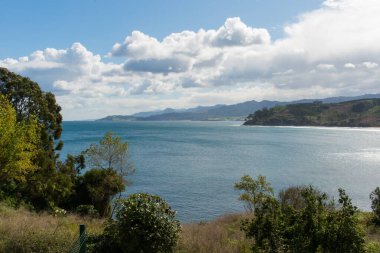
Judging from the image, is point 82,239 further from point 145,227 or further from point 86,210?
point 86,210

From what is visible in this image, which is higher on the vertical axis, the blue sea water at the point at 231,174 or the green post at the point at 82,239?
the green post at the point at 82,239

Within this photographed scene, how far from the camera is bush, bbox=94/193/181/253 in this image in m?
12.8

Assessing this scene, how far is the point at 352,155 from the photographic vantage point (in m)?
133

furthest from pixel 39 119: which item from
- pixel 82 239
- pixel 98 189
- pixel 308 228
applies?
pixel 308 228

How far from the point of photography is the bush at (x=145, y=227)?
12797mm

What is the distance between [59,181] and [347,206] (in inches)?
1251

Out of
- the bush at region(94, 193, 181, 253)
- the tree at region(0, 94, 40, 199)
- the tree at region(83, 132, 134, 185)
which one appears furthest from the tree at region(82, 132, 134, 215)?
the bush at region(94, 193, 181, 253)

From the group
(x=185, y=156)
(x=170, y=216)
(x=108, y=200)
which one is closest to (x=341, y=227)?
(x=170, y=216)

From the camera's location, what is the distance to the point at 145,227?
42.4 ft

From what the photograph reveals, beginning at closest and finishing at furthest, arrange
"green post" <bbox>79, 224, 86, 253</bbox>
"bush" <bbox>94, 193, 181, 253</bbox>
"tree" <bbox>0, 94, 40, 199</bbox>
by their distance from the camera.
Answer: "bush" <bbox>94, 193, 181, 253</bbox> → "green post" <bbox>79, 224, 86, 253</bbox> → "tree" <bbox>0, 94, 40, 199</bbox>

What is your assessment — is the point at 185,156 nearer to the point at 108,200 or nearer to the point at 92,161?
the point at 92,161

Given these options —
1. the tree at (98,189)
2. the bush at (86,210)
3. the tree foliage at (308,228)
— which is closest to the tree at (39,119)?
the bush at (86,210)

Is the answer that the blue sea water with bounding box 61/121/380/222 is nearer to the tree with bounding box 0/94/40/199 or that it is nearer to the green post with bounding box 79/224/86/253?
the tree with bounding box 0/94/40/199

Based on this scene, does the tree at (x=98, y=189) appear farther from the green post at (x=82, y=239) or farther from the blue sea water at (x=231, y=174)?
the green post at (x=82, y=239)
